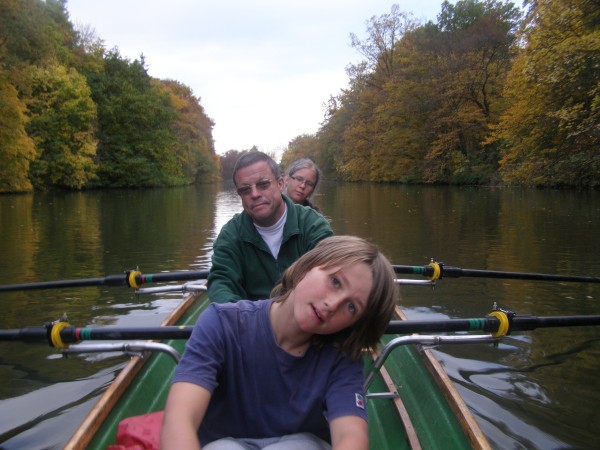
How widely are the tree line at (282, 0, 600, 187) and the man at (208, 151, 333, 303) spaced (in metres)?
12.1

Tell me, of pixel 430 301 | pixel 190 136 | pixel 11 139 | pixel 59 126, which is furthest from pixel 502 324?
pixel 190 136

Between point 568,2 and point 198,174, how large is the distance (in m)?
49.4

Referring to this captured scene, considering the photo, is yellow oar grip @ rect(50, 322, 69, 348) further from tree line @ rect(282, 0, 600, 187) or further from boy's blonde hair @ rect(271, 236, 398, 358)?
tree line @ rect(282, 0, 600, 187)

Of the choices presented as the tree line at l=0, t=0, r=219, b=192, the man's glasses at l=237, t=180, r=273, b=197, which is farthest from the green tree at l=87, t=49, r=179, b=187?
the man's glasses at l=237, t=180, r=273, b=197

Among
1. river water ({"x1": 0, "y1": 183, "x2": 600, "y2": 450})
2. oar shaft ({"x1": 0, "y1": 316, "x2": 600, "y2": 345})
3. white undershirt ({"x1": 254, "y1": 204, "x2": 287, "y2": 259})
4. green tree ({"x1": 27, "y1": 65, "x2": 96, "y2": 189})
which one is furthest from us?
green tree ({"x1": 27, "y1": 65, "x2": 96, "y2": 189})

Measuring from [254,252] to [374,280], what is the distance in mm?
1523

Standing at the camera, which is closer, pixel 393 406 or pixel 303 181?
pixel 393 406

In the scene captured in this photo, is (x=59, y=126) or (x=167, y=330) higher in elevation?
(x=59, y=126)

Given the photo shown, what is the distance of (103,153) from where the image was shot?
123 ft

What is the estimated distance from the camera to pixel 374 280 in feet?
5.59

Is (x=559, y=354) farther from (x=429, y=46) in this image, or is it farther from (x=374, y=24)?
(x=374, y=24)

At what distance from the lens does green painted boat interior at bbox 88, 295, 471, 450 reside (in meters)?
2.55

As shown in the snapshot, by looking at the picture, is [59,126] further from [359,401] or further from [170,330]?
[359,401]

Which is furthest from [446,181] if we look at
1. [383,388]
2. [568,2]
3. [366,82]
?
[383,388]
